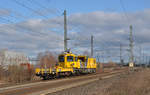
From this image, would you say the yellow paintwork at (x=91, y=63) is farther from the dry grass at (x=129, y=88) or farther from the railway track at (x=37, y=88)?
the dry grass at (x=129, y=88)

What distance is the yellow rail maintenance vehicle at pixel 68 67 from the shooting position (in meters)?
26.9

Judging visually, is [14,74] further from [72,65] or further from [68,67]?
[72,65]

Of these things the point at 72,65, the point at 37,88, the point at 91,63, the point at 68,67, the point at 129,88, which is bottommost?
the point at 37,88

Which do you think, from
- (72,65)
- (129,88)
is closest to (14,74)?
(72,65)

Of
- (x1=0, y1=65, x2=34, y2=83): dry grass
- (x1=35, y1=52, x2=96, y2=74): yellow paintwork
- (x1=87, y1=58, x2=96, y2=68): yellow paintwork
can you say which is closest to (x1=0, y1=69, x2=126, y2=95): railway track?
(x1=0, y1=65, x2=34, y2=83): dry grass

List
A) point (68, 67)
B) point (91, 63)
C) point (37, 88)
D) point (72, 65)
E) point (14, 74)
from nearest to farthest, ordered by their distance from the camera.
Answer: point (37, 88) < point (14, 74) < point (68, 67) < point (72, 65) < point (91, 63)

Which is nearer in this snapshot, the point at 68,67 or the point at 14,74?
the point at 14,74

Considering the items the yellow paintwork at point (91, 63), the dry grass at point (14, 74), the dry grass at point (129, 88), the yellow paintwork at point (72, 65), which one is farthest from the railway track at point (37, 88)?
the yellow paintwork at point (91, 63)

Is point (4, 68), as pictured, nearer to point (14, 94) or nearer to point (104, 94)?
point (14, 94)

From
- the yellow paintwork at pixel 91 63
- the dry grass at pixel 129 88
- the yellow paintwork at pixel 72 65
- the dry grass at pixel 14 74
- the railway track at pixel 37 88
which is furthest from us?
the yellow paintwork at pixel 91 63

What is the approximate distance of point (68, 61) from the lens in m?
31.8

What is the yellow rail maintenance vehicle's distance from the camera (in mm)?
26938

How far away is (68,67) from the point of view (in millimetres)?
31375

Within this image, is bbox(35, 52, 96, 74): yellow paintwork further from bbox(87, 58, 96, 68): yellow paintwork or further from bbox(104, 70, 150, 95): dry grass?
bbox(104, 70, 150, 95): dry grass
